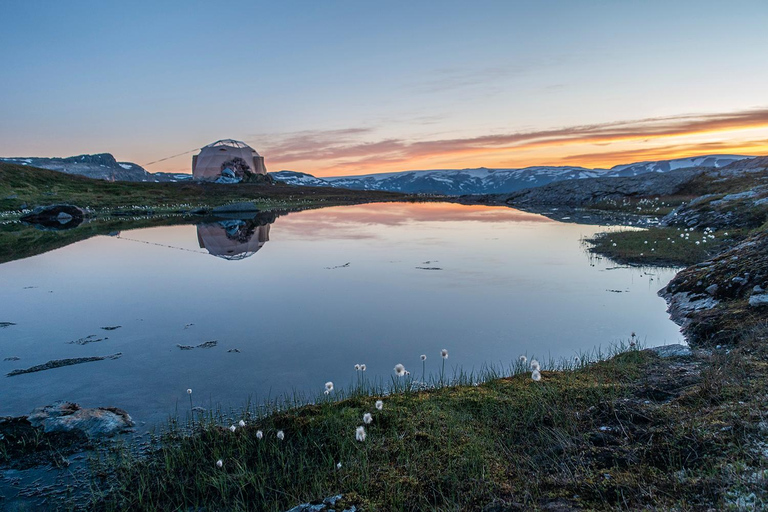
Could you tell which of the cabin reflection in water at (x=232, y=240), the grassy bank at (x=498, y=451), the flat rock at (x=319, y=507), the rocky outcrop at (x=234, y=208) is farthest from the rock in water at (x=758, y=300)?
the rocky outcrop at (x=234, y=208)

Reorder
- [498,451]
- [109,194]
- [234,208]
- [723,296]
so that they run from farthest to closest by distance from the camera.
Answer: [109,194] → [234,208] → [723,296] → [498,451]

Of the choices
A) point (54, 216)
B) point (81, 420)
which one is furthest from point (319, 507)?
point (54, 216)

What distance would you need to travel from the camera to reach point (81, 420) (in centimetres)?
559

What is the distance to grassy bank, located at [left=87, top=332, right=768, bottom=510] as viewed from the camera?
11.4 ft

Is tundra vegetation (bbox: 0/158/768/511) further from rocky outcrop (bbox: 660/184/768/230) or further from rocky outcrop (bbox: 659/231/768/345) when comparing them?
rocky outcrop (bbox: 660/184/768/230)

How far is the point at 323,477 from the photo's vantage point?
4254mm

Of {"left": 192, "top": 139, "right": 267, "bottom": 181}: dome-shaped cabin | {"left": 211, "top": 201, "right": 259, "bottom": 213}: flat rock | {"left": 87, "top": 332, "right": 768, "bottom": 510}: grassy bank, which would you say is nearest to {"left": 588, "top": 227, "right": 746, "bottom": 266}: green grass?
{"left": 87, "top": 332, "right": 768, "bottom": 510}: grassy bank

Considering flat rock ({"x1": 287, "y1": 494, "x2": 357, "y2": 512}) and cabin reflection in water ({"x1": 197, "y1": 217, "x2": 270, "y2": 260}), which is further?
cabin reflection in water ({"x1": 197, "y1": 217, "x2": 270, "y2": 260})

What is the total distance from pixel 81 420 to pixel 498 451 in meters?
5.23

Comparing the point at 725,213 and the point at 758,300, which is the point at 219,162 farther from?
the point at 758,300

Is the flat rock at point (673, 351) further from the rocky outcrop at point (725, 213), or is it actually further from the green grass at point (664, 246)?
the rocky outcrop at point (725, 213)

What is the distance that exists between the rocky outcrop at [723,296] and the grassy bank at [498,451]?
1.87 m

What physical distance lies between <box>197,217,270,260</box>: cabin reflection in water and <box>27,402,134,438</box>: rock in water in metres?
13.7

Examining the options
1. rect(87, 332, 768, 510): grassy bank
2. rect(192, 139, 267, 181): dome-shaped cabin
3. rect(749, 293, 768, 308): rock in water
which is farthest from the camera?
rect(192, 139, 267, 181): dome-shaped cabin
